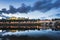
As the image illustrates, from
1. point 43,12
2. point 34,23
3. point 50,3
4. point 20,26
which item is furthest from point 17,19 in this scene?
point 50,3

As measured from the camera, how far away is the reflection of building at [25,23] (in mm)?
2338

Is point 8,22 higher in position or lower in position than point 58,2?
lower

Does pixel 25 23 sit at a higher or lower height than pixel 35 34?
higher

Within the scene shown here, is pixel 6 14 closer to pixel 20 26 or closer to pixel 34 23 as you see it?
pixel 20 26

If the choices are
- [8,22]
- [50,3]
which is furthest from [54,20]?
[8,22]

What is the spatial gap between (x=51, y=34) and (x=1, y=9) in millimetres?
995

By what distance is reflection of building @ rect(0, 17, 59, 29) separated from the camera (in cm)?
234

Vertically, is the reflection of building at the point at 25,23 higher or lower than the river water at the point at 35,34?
higher

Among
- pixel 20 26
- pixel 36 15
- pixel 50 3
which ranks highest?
pixel 50 3

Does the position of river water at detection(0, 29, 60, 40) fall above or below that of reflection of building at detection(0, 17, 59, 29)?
below

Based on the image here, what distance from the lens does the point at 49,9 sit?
7.66ft

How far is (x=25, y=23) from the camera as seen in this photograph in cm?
235

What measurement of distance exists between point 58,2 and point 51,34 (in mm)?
575

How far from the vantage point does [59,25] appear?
7.61ft
